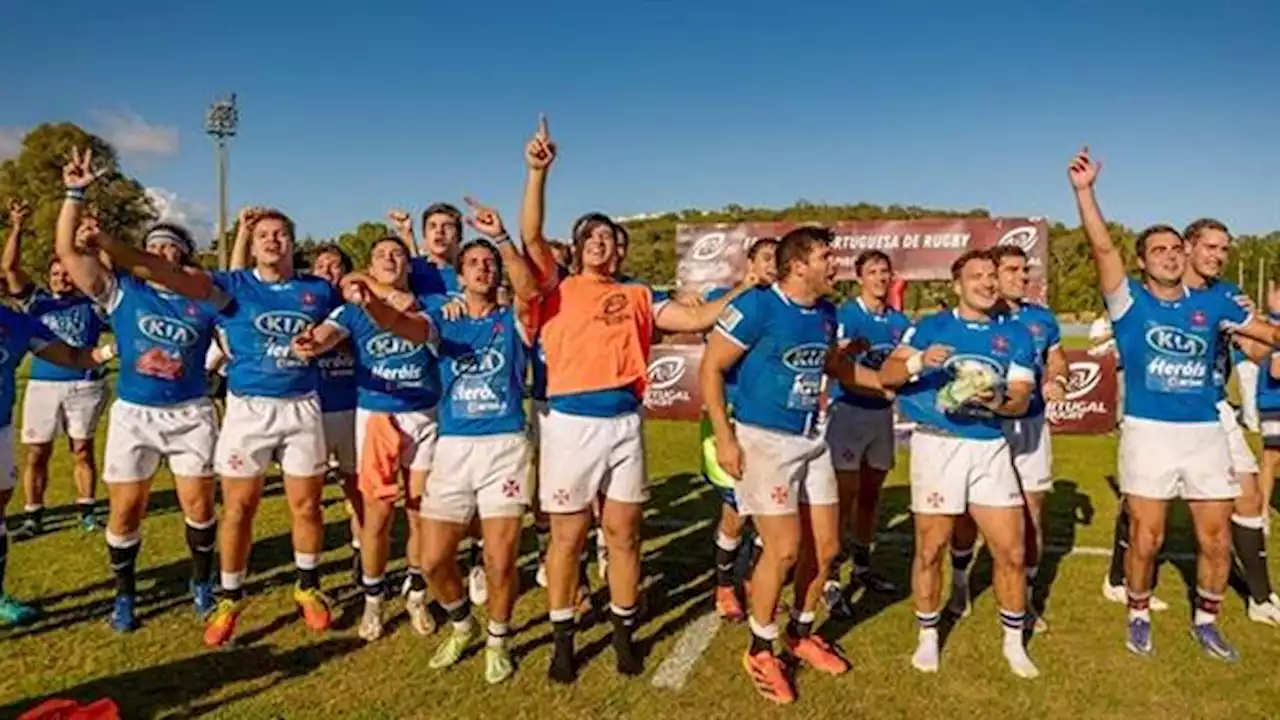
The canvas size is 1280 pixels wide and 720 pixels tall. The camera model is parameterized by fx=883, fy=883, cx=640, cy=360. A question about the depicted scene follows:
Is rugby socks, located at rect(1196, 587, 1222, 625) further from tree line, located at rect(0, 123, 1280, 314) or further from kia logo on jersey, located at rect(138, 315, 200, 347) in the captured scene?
tree line, located at rect(0, 123, 1280, 314)

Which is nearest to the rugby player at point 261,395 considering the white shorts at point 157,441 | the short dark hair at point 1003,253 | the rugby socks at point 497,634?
the white shorts at point 157,441

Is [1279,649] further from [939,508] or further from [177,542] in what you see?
[177,542]

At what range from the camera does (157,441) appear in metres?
5.66

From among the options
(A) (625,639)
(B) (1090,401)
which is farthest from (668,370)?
(A) (625,639)

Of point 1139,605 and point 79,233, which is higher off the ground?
point 79,233

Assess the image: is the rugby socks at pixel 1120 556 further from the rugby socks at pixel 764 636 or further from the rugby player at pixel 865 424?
the rugby socks at pixel 764 636

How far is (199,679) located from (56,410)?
16.4ft

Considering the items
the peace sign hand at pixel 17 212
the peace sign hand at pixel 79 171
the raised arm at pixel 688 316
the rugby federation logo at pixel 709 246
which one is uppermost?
the rugby federation logo at pixel 709 246

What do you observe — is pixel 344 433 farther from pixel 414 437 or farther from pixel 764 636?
pixel 764 636

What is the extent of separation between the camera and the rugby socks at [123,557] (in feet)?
18.9

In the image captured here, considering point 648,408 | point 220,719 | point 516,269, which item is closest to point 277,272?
point 516,269

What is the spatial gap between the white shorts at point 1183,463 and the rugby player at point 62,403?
8959 millimetres

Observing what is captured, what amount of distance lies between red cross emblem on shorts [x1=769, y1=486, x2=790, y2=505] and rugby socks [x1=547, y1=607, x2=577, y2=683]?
1.35 m

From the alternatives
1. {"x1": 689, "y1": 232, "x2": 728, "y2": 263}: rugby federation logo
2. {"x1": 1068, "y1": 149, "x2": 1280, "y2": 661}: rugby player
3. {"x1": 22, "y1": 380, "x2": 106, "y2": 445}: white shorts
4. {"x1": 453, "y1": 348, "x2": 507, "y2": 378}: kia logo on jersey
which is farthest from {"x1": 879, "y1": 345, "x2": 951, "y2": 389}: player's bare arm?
{"x1": 689, "y1": 232, "x2": 728, "y2": 263}: rugby federation logo
